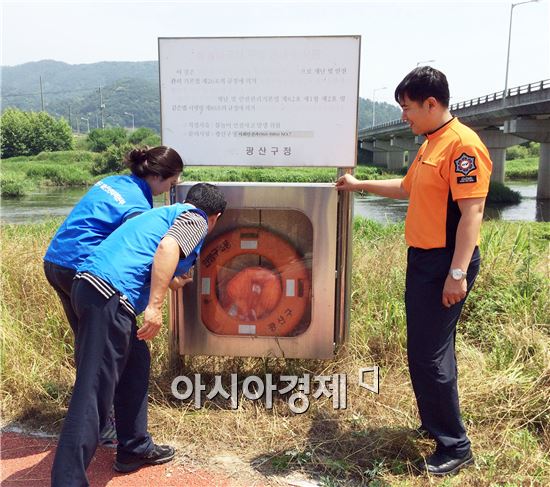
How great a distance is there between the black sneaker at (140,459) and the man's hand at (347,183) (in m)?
1.69

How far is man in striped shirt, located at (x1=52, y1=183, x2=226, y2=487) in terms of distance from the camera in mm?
2160

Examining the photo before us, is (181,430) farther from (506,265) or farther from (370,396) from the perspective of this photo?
(506,265)

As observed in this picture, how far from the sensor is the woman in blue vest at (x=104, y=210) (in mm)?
2484

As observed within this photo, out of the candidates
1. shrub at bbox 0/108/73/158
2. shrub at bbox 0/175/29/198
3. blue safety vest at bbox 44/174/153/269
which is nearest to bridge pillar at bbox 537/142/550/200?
shrub at bbox 0/175/29/198

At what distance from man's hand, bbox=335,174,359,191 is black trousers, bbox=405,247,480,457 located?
61 centimetres

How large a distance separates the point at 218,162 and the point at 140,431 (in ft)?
5.00

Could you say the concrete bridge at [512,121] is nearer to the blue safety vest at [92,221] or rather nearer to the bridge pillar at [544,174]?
the bridge pillar at [544,174]

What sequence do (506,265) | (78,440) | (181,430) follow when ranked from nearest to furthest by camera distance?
(78,440), (181,430), (506,265)

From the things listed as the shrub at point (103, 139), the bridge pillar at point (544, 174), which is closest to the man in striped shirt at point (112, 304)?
the bridge pillar at point (544, 174)

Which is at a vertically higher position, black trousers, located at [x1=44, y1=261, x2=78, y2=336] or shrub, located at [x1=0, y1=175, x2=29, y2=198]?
black trousers, located at [x1=44, y1=261, x2=78, y2=336]

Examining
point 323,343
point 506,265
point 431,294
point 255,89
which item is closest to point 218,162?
point 255,89

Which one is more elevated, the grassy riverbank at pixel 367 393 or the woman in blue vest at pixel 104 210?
the woman in blue vest at pixel 104 210

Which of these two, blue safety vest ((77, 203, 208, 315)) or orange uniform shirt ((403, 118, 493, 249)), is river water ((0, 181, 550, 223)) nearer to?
orange uniform shirt ((403, 118, 493, 249))

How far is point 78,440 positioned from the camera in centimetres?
214
